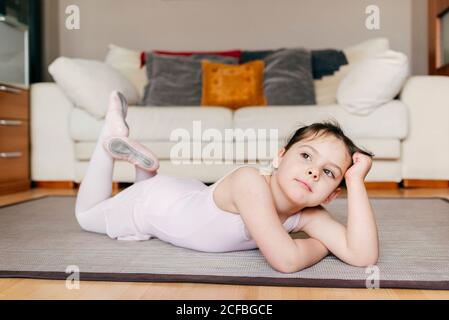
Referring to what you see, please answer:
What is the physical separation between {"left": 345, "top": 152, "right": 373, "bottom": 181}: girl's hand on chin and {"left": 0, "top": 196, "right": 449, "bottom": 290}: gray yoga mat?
20cm

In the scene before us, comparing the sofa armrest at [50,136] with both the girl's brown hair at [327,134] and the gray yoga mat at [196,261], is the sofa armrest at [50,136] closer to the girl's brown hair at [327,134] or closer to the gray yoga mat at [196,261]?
the gray yoga mat at [196,261]

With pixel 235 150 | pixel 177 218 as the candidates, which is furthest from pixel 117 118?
pixel 235 150

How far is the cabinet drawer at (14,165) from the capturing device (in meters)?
2.79

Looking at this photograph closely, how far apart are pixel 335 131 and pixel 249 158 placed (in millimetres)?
1582

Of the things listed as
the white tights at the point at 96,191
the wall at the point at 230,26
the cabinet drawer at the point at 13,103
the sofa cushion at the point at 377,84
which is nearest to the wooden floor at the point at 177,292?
the white tights at the point at 96,191

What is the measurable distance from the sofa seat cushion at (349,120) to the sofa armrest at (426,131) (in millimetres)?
81

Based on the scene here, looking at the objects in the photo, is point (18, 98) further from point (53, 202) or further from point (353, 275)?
point (353, 275)

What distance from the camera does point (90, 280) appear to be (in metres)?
1.05

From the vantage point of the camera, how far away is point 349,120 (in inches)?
108

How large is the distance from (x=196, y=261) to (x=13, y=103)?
2123 millimetres

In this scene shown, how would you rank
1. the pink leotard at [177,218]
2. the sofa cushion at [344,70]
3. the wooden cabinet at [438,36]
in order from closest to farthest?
the pink leotard at [177,218] < the sofa cushion at [344,70] < the wooden cabinet at [438,36]

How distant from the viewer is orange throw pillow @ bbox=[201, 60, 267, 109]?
10.5 ft
